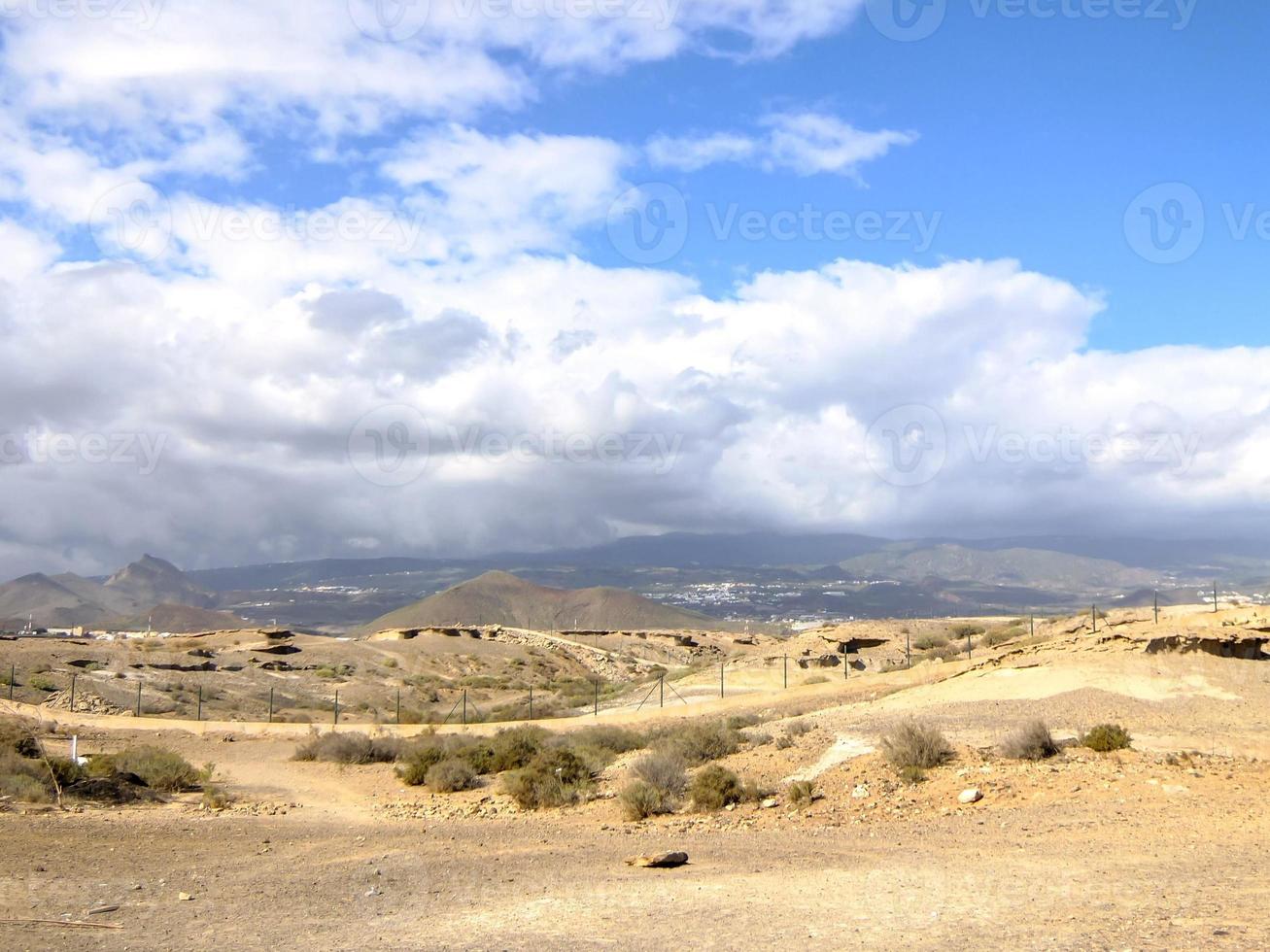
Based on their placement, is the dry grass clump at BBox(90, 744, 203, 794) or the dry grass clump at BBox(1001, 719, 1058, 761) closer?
the dry grass clump at BBox(1001, 719, 1058, 761)

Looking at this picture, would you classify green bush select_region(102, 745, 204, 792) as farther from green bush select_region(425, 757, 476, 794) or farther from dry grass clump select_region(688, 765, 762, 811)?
dry grass clump select_region(688, 765, 762, 811)

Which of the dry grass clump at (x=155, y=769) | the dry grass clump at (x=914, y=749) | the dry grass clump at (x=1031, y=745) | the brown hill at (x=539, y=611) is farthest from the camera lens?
the brown hill at (x=539, y=611)

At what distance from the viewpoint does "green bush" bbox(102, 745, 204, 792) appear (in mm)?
22656

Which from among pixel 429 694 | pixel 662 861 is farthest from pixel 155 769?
pixel 429 694

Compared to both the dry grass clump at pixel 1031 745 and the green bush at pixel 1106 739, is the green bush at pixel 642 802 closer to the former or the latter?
the dry grass clump at pixel 1031 745

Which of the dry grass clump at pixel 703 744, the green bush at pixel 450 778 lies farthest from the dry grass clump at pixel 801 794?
the green bush at pixel 450 778

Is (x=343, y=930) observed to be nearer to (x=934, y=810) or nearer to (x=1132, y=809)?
(x=934, y=810)

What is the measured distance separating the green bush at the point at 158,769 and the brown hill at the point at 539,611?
138m

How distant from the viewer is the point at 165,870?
554 inches

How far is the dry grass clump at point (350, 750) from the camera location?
29719mm

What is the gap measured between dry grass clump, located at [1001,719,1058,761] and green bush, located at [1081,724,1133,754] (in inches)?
33.9

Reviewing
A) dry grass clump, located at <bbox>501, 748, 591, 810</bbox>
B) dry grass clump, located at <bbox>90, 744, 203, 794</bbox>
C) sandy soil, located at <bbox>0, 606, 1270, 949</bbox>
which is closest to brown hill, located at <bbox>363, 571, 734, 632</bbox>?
dry grass clump, located at <bbox>90, 744, 203, 794</bbox>

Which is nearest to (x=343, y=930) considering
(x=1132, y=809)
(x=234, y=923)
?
(x=234, y=923)

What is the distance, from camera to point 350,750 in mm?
29828
